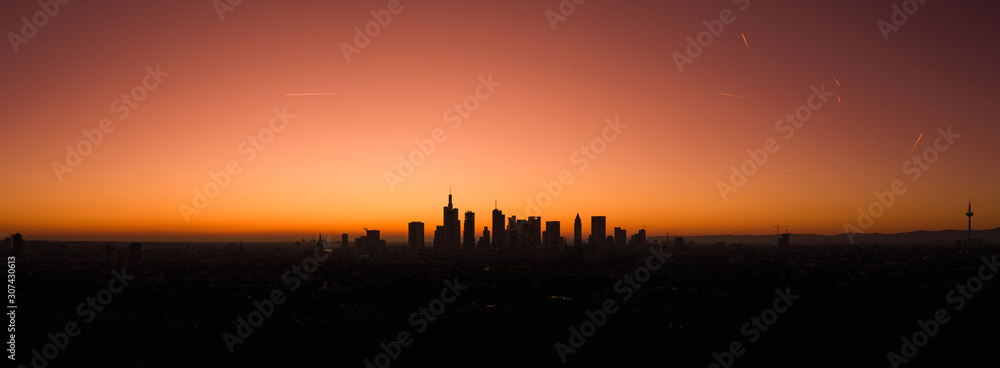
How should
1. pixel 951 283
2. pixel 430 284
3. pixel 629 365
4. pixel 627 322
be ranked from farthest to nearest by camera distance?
pixel 430 284
pixel 951 283
pixel 627 322
pixel 629 365

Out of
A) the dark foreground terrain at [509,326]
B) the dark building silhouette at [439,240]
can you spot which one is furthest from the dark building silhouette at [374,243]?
the dark foreground terrain at [509,326]

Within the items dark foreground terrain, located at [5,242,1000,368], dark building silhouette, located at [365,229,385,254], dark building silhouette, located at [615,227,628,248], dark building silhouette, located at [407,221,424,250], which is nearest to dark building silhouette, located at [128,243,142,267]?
dark foreground terrain, located at [5,242,1000,368]

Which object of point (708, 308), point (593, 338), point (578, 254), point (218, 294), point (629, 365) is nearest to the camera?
point (629, 365)

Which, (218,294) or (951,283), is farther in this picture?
(951,283)

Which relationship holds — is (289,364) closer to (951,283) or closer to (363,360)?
(363,360)

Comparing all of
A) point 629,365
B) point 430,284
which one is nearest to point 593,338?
point 629,365

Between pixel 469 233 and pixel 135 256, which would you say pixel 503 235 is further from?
pixel 135 256

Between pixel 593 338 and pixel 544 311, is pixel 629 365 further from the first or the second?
pixel 544 311
